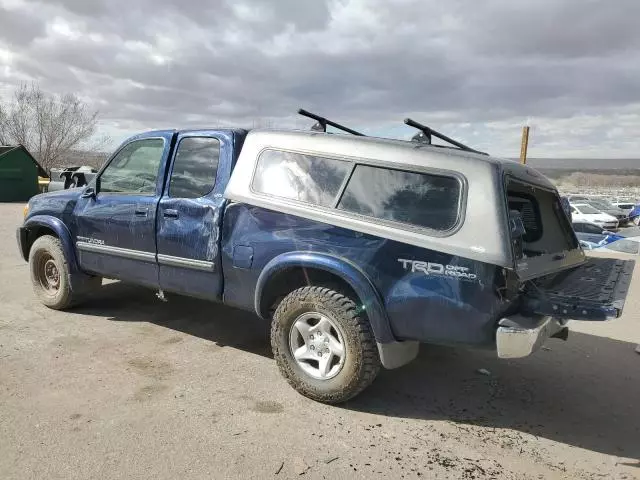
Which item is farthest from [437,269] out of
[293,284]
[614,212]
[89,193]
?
[614,212]

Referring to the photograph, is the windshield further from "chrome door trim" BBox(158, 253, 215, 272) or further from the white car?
"chrome door trim" BBox(158, 253, 215, 272)

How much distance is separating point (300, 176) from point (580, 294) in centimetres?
209

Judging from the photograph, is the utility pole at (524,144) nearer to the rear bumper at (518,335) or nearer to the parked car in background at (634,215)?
the rear bumper at (518,335)

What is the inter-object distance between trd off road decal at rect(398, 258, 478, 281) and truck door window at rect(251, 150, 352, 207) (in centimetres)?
75

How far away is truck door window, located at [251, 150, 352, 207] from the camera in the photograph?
384cm

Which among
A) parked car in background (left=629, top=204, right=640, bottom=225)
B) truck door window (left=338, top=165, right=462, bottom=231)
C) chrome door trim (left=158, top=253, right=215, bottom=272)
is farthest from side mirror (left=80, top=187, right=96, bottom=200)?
parked car in background (left=629, top=204, right=640, bottom=225)

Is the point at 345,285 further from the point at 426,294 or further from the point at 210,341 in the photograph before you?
the point at 210,341

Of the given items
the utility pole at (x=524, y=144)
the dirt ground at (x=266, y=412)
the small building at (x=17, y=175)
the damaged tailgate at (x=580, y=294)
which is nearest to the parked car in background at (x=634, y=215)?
the utility pole at (x=524, y=144)

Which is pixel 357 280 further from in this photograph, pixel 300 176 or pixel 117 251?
pixel 117 251

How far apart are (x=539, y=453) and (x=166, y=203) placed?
3.49 m

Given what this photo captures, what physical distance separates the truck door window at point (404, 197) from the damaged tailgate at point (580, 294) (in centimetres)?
74

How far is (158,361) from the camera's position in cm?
451

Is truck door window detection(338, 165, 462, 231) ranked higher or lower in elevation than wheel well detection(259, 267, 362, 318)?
higher

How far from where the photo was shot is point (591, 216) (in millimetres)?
24750
